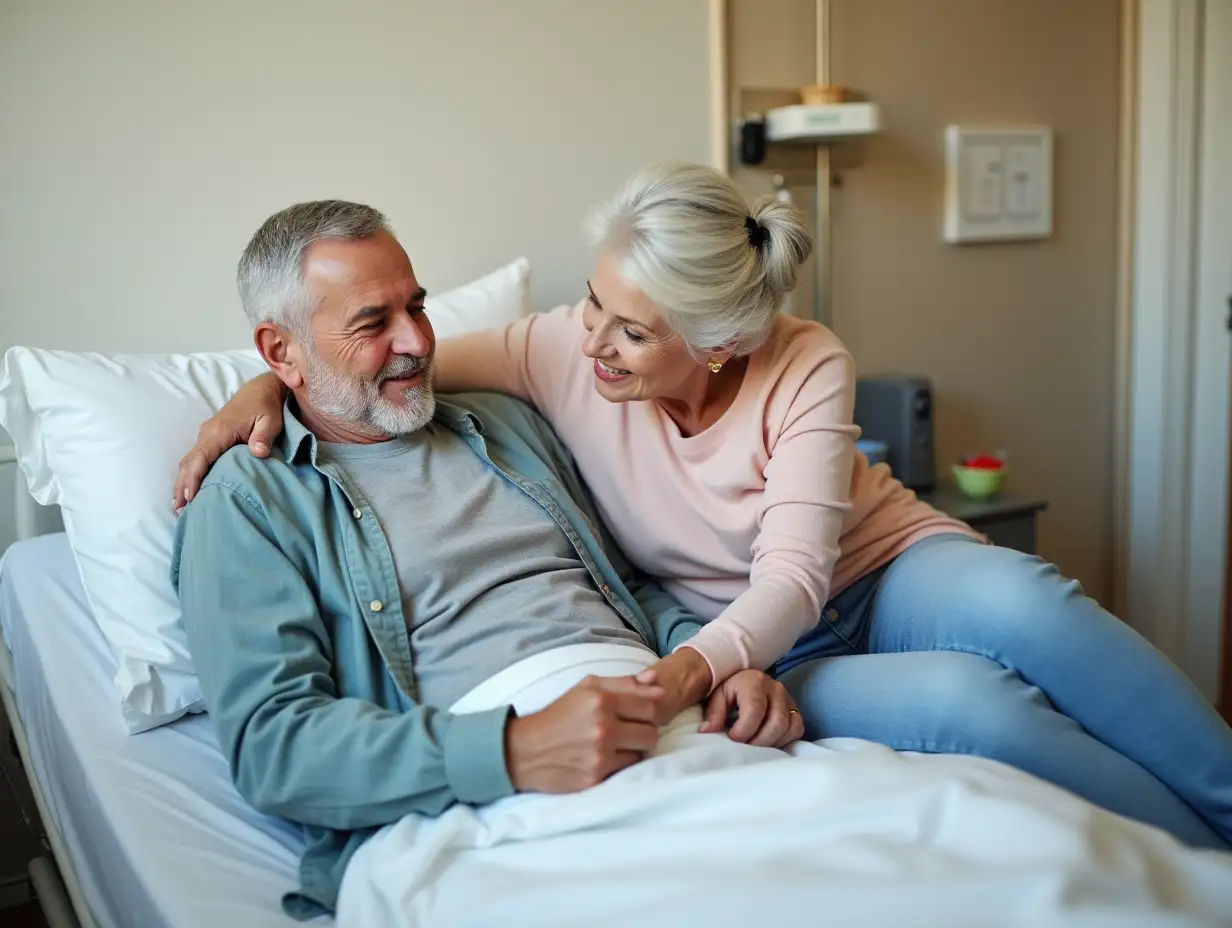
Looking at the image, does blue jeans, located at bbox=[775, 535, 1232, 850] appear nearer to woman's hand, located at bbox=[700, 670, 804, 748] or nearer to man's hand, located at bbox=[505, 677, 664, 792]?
woman's hand, located at bbox=[700, 670, 804, 748]

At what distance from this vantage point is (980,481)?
240cm

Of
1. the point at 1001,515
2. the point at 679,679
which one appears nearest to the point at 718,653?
the point at 679,679

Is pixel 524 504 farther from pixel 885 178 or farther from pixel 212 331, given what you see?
pixel 885 178

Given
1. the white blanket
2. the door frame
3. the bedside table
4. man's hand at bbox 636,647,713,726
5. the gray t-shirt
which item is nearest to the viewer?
the white blanket

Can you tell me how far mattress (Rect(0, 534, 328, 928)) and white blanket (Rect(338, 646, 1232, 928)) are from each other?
136 mm

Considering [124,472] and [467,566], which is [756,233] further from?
[124,472]

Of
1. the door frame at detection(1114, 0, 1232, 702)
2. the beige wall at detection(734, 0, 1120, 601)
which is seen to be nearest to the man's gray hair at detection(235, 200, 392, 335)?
the beige wall at detection(734, 0, 1120, 601)

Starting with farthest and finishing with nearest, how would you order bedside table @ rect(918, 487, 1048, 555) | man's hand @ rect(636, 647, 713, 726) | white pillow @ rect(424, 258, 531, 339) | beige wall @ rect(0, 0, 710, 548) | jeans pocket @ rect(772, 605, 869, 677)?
bedside table @ rect(918, 487, 1048, 555) → white pillow @ rect(424, 258, 531, 339) → beige wall @ rect(0, 0, 710, 548) → jeans pocket @ rect(772, 605, 869, 677) → man's hand @ rect(636, 647, 713, 726)

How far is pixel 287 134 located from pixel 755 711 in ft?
4.03

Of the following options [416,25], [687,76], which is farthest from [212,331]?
[687,76]

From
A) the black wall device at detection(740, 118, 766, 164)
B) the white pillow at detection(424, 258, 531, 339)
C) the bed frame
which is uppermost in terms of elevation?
the black wall device at detection(740, 118, 766, 164)

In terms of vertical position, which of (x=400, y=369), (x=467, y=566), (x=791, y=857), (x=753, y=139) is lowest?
(x=791, y=857)

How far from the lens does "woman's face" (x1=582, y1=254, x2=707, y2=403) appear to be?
1479mm

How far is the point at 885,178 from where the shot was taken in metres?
2.52
